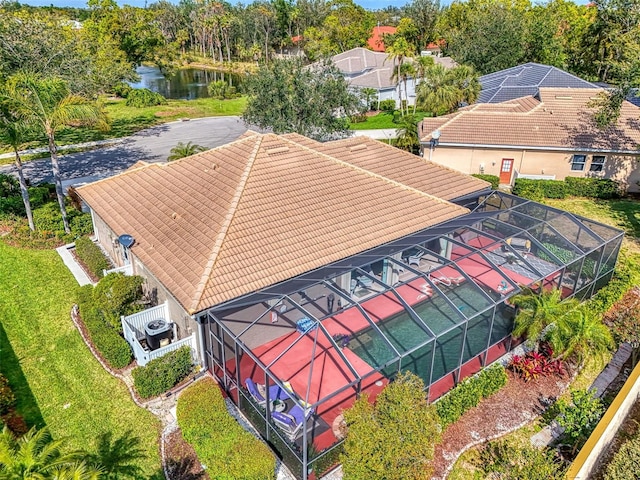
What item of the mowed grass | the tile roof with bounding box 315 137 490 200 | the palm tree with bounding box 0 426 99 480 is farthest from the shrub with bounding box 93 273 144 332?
the tile roof with bounding box 315 137 490 200

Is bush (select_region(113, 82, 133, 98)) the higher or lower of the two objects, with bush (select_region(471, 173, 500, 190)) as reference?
higher

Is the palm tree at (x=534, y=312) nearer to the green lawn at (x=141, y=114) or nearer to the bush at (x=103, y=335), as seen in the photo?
the bush at (x=103, y=335)

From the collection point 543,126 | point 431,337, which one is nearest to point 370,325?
point 431,337

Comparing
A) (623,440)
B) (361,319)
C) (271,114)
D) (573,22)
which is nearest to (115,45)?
(271,114)

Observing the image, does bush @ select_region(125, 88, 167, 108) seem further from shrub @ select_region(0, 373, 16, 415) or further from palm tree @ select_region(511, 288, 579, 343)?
palm tree @ select_region(511, 288, 579, 343)

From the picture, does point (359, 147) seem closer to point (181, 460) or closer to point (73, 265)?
point (73, 265)

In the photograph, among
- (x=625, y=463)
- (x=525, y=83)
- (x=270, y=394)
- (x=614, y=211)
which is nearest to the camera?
(x=625, y=463)

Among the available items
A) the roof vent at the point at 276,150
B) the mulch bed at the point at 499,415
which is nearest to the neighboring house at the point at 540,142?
the roof vent at the point at 276,150
